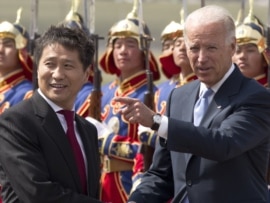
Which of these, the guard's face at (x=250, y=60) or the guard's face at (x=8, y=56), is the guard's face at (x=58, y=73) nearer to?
the guard's face at (x=250, y=60)

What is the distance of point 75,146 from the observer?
15.2 ft

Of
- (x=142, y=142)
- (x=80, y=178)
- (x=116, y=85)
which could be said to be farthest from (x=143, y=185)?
(x=116, y=85)

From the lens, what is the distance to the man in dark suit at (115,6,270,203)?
4520 mm

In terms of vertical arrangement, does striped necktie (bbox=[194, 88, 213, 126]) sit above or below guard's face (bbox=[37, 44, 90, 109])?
below

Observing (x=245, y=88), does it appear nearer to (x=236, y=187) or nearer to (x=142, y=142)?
(x=236, y=187)

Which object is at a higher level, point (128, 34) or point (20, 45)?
point (128, 34)

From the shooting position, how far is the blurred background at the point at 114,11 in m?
17.3

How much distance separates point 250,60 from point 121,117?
100 centimetres

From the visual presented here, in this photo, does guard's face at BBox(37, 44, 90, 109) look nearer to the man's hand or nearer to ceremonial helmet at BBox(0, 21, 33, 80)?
the man's hand

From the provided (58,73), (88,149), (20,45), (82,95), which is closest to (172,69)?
(82,95)

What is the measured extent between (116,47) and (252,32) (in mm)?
1034

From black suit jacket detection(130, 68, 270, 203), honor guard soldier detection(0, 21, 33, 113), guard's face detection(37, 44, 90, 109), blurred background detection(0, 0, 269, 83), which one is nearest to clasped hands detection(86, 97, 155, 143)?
black suit jacket detection(130, 68, 270, 203)

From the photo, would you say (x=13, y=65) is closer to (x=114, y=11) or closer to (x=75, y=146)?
(x=75, y=146)

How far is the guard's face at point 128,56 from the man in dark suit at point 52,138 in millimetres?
3299
